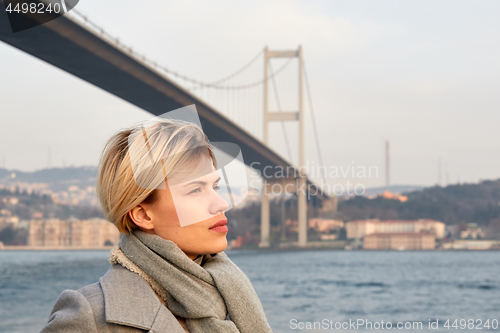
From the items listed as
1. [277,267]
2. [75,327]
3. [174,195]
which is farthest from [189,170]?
[277,267]

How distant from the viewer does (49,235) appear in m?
29.9

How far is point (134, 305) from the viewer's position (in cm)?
68

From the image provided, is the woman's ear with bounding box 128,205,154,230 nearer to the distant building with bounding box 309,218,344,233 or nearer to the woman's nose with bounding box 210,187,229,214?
the woman's nose with bounding box 210,187,229,214

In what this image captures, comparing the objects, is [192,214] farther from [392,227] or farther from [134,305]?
[392,227]

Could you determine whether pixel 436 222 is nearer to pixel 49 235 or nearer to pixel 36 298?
pixel 49 235

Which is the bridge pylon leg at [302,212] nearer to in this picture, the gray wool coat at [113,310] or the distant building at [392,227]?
the distant building at [392,227]

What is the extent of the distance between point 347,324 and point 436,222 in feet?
104

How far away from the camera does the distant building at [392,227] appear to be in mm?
40688

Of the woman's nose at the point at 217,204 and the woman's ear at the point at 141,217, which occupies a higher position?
the woman's nose at the point at 217,204

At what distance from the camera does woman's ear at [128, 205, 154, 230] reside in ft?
2.44

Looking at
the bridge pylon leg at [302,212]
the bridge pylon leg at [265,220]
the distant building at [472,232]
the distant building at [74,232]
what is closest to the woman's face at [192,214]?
the bridge pylon leg at [302,212]

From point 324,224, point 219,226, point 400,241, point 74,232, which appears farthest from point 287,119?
point 219,226

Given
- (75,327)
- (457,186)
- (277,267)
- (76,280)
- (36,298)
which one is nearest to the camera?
(75,327)

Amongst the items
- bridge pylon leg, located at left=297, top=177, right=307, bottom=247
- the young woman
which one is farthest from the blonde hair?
bridge pylon leg, located at left=297, top=177, right=307, bottom=247
